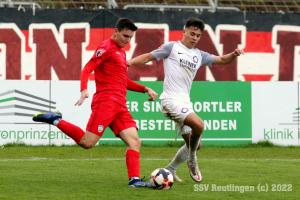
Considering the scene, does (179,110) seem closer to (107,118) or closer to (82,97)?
(107,118)

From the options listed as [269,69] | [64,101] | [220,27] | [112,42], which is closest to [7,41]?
[64,101]

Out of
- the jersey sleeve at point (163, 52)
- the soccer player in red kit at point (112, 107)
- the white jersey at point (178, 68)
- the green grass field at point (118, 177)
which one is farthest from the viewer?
the jersey sleeve at point (163, 52)

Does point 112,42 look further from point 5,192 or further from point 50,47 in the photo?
point 50,47

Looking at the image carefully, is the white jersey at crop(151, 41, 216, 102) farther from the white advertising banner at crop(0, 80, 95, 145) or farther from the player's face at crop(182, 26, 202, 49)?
the white advertising banner at crop(0, 80, 95, 145)

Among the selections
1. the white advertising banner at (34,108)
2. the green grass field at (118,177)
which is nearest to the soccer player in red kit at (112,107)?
the green grass field at (118,177)

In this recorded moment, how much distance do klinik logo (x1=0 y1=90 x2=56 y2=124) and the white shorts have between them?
20.2 ft

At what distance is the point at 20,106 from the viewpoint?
1184 centimetres

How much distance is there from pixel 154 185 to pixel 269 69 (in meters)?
11.0

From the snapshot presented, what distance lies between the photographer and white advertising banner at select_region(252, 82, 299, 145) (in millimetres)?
12469

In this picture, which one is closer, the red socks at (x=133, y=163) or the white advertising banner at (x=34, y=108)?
the red socks at (x=133, y=163)

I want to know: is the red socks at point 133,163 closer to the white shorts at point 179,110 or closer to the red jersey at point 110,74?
the red jersey at point 110,74

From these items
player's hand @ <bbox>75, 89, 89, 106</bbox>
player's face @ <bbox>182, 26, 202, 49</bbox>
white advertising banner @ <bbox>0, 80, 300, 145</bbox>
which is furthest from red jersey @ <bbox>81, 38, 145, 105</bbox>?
white advertising banner @ <bbox>0, 80, 300, 145</bbox>

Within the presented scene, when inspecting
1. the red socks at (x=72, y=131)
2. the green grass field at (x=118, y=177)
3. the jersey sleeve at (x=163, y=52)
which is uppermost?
the jersey sleeve at (x=163, y=52)

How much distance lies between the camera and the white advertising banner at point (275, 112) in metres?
12.5
